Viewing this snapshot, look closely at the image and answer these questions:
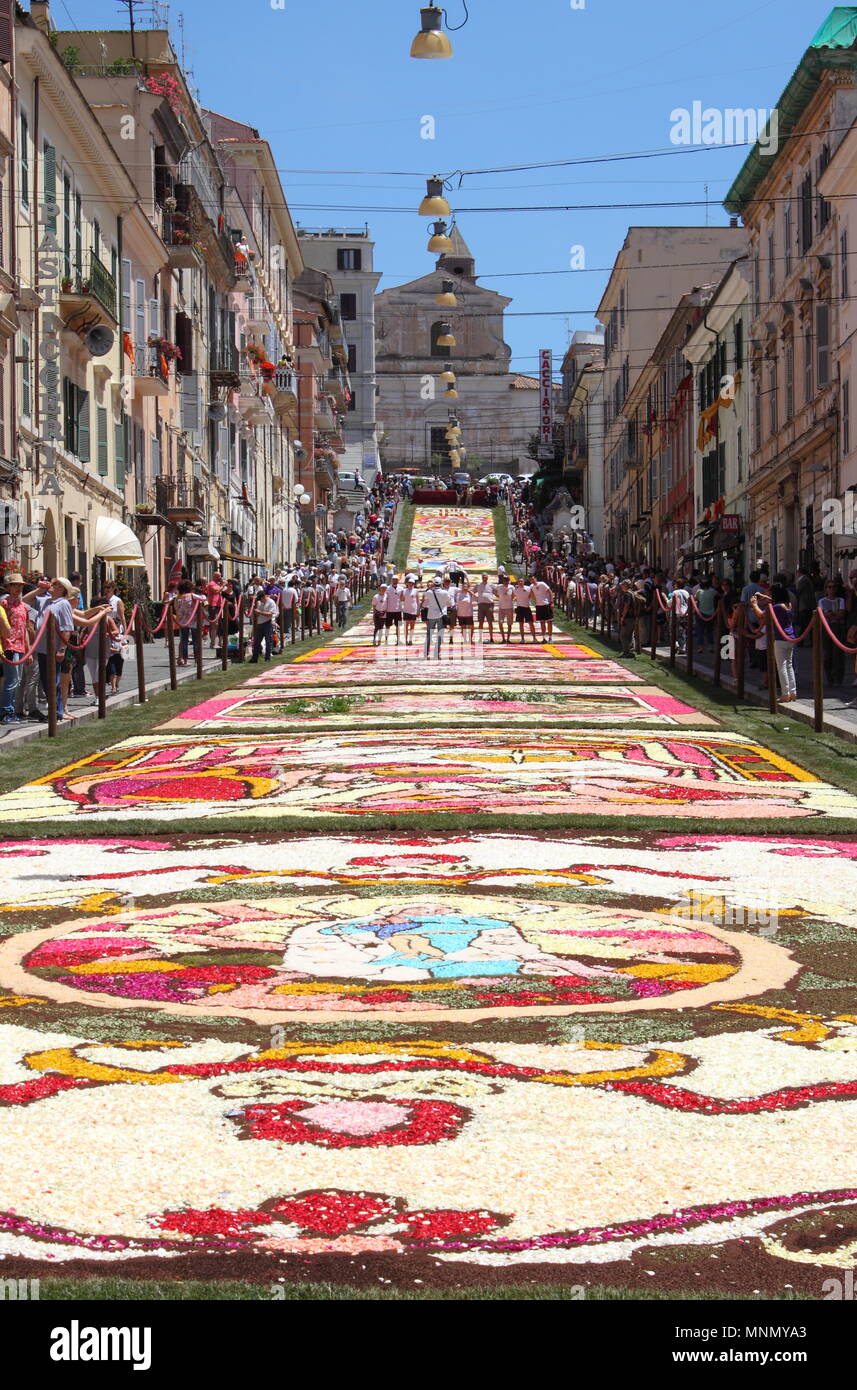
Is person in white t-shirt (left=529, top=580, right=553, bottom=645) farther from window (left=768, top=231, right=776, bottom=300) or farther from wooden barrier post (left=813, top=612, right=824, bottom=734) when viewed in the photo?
wooden barrier post (left=813, top=612, right=824, bottom=734)

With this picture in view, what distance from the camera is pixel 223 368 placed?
56062 mm

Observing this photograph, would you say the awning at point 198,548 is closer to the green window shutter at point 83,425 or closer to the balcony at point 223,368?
the balcony at point 223,368

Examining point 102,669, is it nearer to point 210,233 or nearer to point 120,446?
point 120,446

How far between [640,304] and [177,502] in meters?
32.5

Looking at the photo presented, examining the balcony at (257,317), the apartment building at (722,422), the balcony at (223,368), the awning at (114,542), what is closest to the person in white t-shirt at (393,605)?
the awning at (114,542)

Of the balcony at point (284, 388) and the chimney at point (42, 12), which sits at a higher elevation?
the chimney at point (42, 12)

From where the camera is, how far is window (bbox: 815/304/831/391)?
114 ft

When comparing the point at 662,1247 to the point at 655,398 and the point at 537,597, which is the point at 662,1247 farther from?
the point at 655,398

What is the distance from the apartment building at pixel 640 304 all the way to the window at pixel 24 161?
39673mm

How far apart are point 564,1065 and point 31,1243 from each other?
1.90 meters

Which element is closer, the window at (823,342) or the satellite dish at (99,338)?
the satellite dish at (99,338)

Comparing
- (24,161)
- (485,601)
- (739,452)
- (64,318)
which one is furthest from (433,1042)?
(739,452)

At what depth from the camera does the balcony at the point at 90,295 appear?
107 feet
